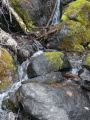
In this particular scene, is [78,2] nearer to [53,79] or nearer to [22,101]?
[53,79]

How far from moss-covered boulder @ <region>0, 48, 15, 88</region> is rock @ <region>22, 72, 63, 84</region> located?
1.86ft

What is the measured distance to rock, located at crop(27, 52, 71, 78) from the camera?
7285 mm

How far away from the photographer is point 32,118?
577 centimetres

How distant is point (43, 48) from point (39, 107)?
361 cm

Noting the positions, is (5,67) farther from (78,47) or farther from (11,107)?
(78,47)

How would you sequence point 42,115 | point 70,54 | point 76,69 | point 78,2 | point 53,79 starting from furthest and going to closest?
point 78,2 < point 70,54 < point 76,69 < point 53,79 < point 42,115

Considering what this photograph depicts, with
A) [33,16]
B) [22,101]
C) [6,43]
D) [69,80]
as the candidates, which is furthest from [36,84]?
[33,16]

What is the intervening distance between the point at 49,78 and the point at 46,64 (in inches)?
28.9

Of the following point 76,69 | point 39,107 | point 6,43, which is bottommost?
point 76,69

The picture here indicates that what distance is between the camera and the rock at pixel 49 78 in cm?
671

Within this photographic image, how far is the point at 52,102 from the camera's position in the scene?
19.1 feet

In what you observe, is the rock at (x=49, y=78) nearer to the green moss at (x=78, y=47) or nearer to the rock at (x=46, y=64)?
the rock at (x=46, y=64)

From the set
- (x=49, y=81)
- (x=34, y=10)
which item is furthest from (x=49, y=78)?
(x=34, y=10)

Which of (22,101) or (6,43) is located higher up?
(6,43)
